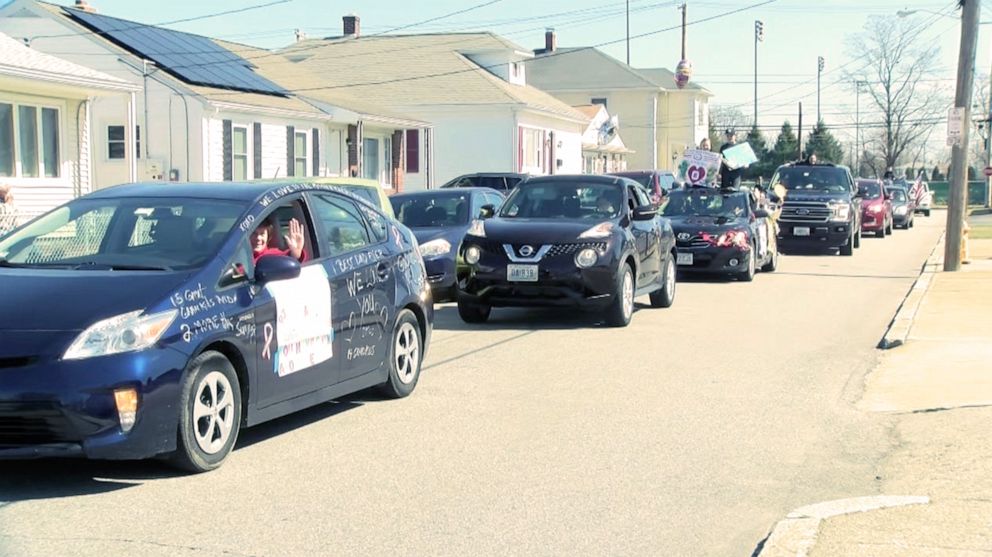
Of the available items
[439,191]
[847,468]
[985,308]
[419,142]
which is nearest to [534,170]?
[419,142]

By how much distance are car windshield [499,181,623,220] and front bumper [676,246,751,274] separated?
5547mm

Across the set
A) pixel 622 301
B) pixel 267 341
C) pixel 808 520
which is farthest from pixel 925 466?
pixel 622 301

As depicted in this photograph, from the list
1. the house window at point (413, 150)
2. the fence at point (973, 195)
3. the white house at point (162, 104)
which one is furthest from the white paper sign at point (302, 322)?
the fence at point (973, 195)

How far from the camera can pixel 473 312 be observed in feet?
44.4

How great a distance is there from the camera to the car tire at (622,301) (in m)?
13.0

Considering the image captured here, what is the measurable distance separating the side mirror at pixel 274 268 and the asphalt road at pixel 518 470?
1.06 meters

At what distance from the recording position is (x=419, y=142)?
43906mm

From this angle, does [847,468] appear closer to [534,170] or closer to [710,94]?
[534,170]

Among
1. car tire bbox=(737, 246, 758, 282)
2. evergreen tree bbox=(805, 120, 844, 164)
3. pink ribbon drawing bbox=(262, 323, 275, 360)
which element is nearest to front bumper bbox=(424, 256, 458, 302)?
car tire bbox=(737, 246, 758, 282)

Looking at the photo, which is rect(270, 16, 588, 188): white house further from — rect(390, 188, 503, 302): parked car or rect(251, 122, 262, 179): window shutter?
rect(390, 188, 503, 302): parked car

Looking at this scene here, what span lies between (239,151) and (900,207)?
23.6 m

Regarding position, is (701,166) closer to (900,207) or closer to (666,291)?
(666,291)

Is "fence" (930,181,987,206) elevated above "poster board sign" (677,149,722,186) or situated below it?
below

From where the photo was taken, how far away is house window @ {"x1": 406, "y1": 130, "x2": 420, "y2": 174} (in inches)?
1734
